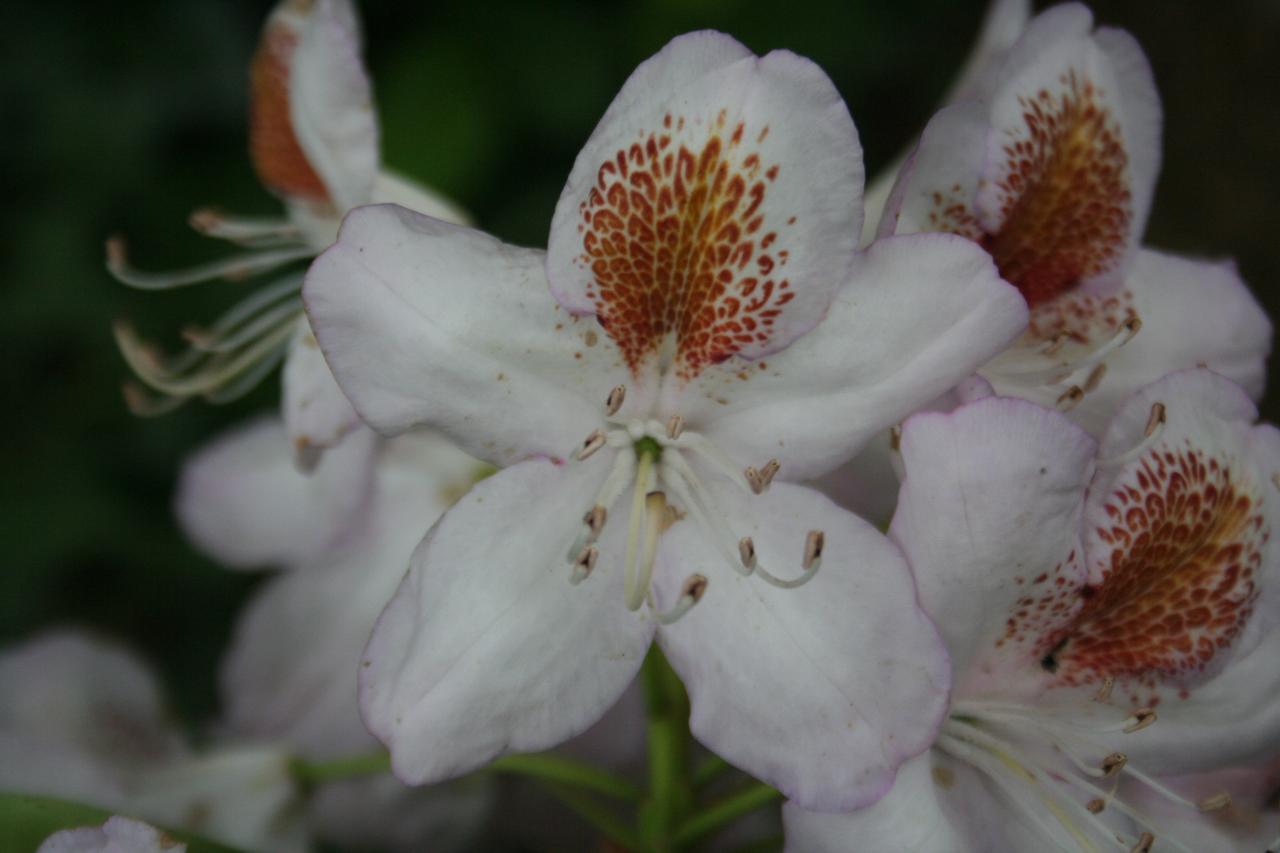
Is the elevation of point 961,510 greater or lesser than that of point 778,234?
lesser

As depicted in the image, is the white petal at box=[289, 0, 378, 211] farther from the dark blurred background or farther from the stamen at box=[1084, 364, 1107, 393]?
the dark blurred background

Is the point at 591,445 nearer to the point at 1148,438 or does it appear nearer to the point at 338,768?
the point at 1148,438

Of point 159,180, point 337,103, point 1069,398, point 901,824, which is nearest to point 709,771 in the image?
point 901,824

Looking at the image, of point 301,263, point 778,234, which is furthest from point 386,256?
point 301,263

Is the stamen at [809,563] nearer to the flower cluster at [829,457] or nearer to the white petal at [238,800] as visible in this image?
the flower cluster at [829,457]

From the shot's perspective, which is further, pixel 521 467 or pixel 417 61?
pixel 417 61

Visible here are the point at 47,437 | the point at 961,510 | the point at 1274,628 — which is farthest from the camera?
the point at 47,437

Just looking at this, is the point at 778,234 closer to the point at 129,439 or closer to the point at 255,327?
the point at 255,327
